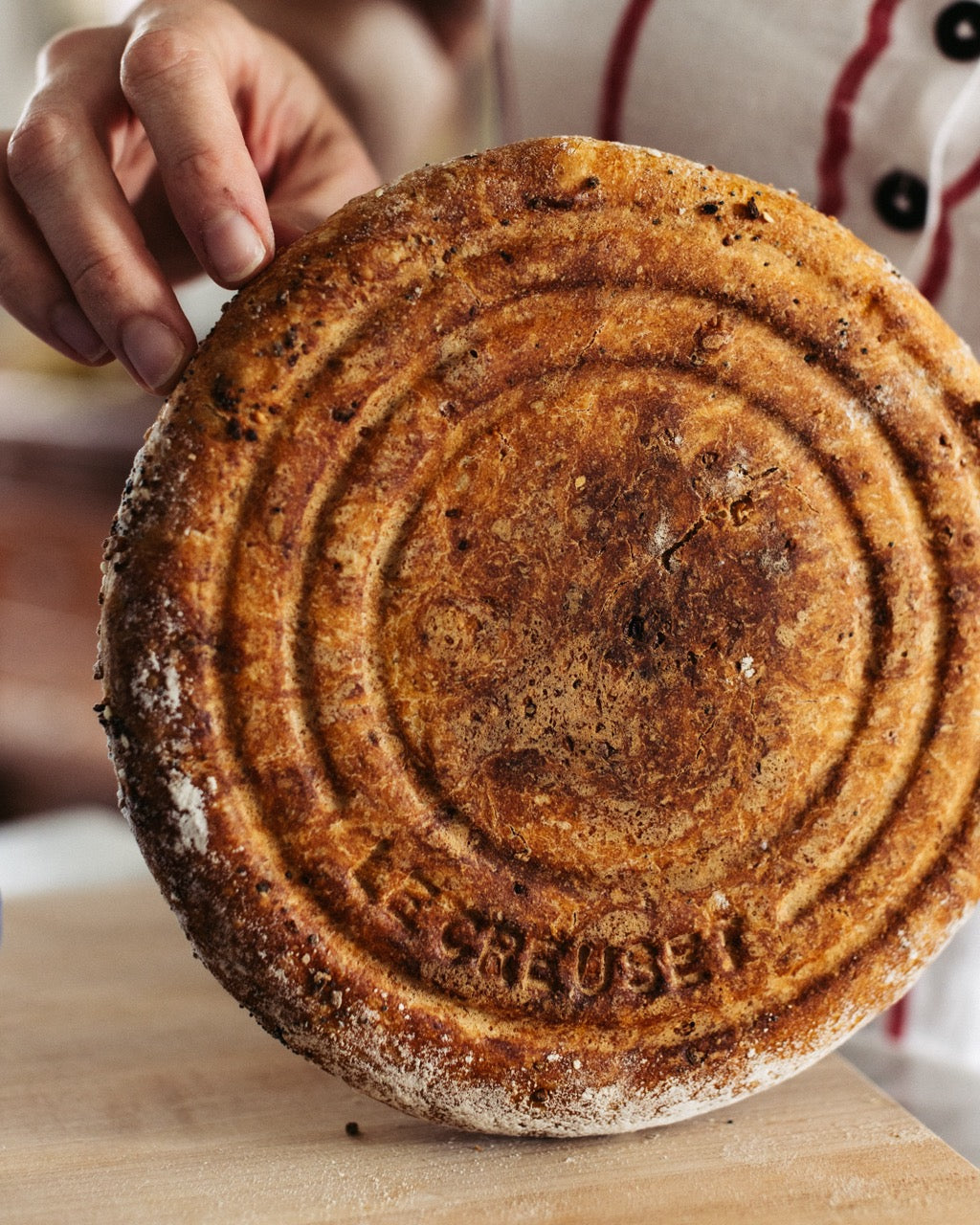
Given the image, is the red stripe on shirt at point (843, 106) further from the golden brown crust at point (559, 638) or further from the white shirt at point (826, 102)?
the golden brown crust at point (559, 638)

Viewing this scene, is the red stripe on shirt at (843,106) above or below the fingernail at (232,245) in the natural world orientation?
above

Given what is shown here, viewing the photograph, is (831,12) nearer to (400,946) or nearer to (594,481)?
(594,481)

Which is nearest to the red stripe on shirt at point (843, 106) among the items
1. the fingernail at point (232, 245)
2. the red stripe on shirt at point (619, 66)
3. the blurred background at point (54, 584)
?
the red stripe on shirt at point (619, 66)

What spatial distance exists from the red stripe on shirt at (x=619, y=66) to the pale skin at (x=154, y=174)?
28cm

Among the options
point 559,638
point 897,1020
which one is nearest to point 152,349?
point 559,638

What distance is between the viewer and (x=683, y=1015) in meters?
0.94

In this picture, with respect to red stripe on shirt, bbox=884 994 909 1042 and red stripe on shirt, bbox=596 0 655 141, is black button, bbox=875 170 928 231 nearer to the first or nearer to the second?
red stripe on shirt, bbox=596 0 655 141

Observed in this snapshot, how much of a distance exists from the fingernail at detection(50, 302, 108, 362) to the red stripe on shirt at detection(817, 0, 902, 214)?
794mm

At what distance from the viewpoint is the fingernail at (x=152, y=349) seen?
91 centimetres

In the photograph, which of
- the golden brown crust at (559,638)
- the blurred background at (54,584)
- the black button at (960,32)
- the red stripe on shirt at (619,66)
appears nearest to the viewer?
the golden brown crust at (559,638)

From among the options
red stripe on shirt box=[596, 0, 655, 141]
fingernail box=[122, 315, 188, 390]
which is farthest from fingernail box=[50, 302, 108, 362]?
red stripe on shirt box=[596, 0, 655, 141]

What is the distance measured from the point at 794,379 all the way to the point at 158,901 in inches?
41.6

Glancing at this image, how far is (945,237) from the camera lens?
1271mm

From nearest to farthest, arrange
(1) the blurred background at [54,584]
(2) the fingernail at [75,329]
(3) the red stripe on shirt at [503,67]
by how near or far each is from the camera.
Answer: (2) the fingernail at [75,329]
(3) the red stripe on shirt at [503,67]
(1) the blurred background at [54,584]
